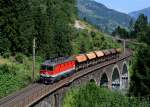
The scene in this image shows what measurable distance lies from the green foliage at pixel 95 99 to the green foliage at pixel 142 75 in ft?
7.45

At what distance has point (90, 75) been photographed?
8531cm

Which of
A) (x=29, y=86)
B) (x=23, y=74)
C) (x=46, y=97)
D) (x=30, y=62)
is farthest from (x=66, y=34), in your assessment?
(x=46, y=97)

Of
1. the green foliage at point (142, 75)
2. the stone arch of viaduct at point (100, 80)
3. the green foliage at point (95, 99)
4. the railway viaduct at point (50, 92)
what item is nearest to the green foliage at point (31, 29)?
the stone arch of viaduct at point (100, 80)

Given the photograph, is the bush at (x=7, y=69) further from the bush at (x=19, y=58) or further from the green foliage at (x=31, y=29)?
the green foliage at (x=31, y=29)

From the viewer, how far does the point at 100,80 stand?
9912 cm

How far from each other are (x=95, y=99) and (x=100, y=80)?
3605 centimetres

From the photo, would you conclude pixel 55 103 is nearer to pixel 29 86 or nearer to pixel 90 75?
pixel 29 86

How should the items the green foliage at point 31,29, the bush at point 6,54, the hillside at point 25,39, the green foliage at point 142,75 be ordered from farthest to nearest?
the green foliage at point 31,29
the bush at point 6,54
the hillside at point 25,39
the green foliage at point 142,75

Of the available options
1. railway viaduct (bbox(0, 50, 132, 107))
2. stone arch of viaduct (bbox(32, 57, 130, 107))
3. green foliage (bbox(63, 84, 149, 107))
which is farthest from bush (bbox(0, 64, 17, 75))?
green foliage (bbox(63, 84, 149, 107))

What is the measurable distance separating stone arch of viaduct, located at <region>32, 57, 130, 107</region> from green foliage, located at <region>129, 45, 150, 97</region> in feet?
36.2

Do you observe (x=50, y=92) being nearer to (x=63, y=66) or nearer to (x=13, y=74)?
(x=63, y=66)

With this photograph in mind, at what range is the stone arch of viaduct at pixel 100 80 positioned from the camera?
61009 millimetres

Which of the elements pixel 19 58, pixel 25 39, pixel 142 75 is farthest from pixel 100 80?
pixel 142 75

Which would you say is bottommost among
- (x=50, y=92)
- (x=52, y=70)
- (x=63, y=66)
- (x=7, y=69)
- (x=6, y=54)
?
(x=50, y=92)
